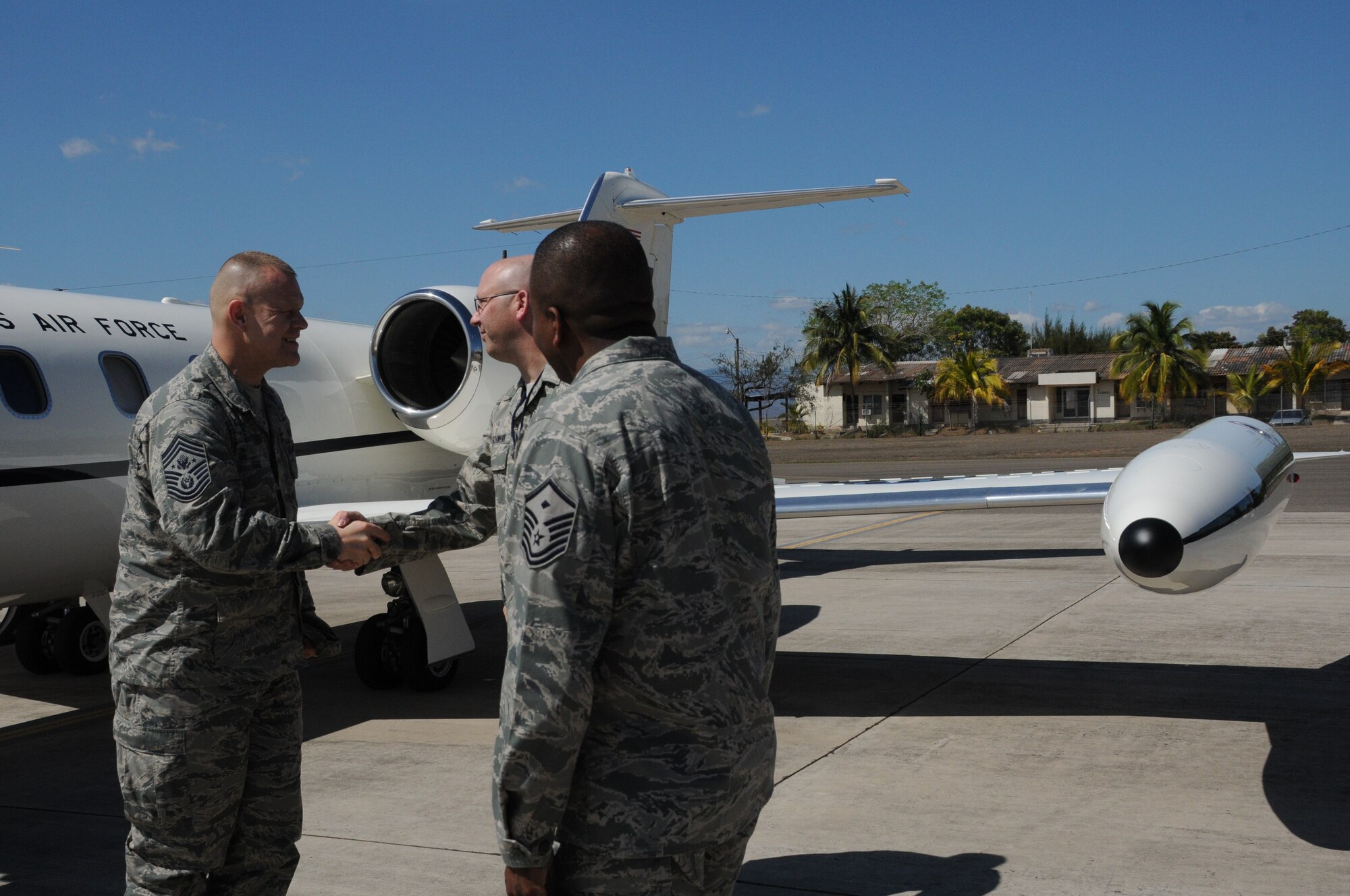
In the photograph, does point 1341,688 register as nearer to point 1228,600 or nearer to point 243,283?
point 1228,600

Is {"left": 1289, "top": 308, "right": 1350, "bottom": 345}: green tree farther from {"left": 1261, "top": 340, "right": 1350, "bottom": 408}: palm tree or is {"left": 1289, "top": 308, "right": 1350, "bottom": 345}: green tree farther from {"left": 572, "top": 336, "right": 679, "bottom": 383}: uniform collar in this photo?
{"left": 572, "top": 336, "right": 679, "bottom": 383}: uniform collar

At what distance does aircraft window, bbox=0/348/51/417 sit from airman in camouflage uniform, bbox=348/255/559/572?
3.51 metres

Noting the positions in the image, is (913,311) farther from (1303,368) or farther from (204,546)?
(204,546)

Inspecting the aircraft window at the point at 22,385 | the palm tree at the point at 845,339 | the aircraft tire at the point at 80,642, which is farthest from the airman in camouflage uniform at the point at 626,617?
the palm tree at the point at 845,339

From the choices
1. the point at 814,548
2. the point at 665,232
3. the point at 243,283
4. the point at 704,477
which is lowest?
the point at 814,548

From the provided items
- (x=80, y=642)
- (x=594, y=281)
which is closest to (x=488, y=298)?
(x=594, y=281)

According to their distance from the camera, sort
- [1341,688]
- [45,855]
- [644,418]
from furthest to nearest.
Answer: [1341,688], [45,855], [644,418]

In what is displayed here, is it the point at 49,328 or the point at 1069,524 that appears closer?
the point at 49,328

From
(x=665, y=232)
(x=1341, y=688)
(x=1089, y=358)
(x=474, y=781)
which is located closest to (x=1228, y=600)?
(x=1341, y=688)

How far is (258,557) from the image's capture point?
294cm

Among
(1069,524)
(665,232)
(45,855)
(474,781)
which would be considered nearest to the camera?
(45,855)

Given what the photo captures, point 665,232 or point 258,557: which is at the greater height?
point 665,232

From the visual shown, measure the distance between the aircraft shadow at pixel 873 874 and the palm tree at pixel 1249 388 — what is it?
61040 millimetres

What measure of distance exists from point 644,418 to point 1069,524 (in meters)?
17.4
